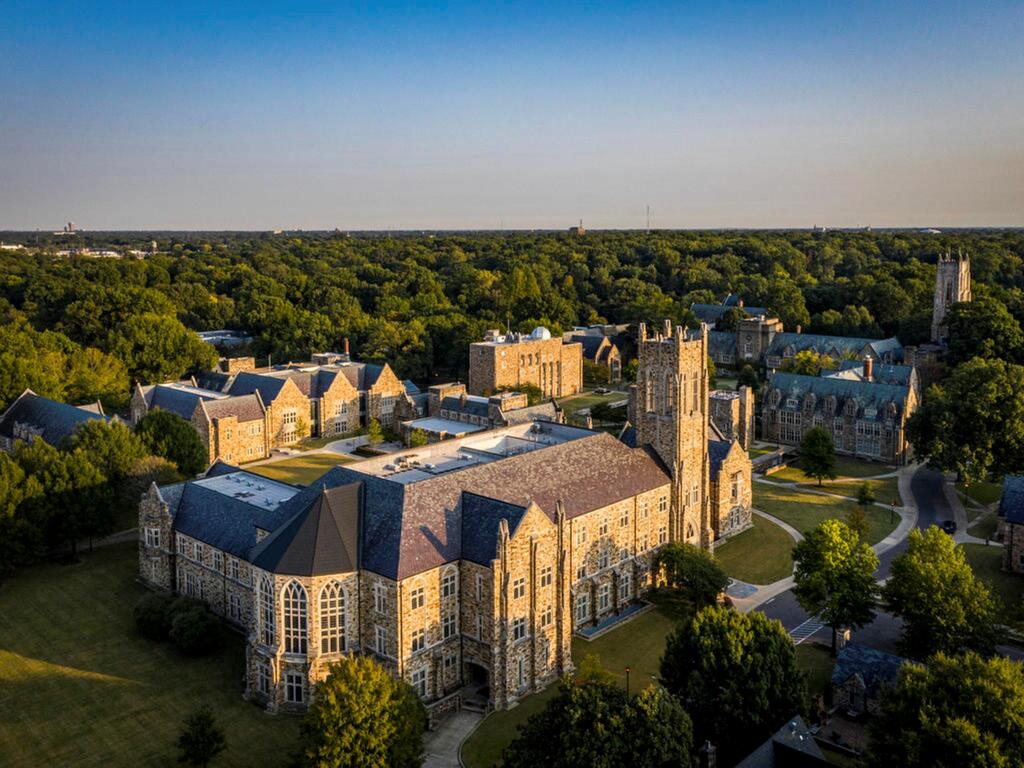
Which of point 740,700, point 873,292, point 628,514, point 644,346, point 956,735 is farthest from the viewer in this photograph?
point 873,292

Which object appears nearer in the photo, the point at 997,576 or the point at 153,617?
the point at 153,617

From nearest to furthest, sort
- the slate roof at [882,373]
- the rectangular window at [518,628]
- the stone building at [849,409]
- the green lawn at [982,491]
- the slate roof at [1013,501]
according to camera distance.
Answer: the rectangular window at [518,628], the slate roof at [1013,501], the green lawn at [982,491], the stone building at [849,409], the slate roof at [882,373]

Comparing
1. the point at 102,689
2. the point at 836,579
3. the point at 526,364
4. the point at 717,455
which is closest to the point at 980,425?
the point at 717,455

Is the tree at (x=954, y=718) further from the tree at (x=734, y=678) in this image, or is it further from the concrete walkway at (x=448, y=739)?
the concrete walkway at (x=448, y=739)

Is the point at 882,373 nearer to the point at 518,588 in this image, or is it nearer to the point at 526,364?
the point at 526,364

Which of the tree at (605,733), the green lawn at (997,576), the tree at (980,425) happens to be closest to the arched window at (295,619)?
the tree at (605,733)

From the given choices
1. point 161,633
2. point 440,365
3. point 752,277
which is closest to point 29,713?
point 161,633

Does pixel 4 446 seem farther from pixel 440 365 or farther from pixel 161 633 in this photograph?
pixel 440 365
